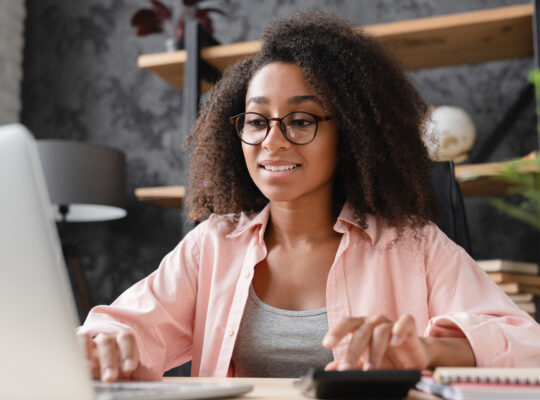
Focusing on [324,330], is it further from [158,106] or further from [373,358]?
[158,106]

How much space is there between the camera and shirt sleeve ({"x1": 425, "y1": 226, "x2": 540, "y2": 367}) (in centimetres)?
97

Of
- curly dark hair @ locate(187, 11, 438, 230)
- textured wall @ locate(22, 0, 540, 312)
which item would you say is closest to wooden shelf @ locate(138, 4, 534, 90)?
textured wall @ locate(22, 0, 540, 312)

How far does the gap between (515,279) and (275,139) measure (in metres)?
1.15

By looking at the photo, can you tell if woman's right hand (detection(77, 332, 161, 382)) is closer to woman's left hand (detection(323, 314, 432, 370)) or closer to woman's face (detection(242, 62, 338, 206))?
woman's left hand (detection(323, 314, 432, 370))

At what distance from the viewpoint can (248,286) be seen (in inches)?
50.9

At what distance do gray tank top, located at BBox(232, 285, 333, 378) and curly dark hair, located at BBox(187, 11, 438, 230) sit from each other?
0.27 meters

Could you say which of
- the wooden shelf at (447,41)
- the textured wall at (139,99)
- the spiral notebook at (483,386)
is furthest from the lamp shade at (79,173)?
the spiral notebook at (483,386)

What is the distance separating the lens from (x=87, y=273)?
10.1 ft

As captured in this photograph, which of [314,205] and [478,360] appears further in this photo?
[314,205]

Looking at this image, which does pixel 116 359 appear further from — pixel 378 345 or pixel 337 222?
pixel 337 222

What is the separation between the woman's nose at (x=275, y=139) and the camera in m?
1.29

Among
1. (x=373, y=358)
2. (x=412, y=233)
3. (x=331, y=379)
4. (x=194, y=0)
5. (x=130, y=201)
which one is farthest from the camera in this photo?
(x=130, y=201)

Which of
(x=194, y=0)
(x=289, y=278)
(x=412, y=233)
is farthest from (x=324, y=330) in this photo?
(x=194, y=0)

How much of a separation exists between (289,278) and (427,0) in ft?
6.18
